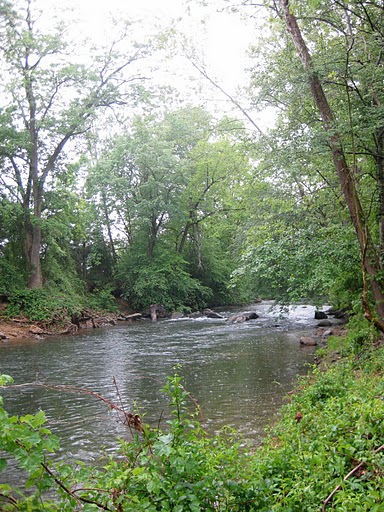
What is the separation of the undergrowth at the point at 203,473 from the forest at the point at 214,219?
17 millimetres

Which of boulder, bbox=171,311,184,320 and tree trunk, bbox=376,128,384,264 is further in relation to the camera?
boulder, bbox=171,311,184,320

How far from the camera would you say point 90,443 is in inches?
271

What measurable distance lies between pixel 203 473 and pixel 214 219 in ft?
106

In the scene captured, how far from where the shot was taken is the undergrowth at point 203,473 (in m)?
2.90

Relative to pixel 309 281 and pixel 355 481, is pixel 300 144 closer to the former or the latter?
pixel 309 281

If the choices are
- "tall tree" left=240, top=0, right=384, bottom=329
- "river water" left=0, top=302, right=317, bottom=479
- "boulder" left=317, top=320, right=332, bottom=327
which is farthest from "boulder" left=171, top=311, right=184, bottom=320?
"tall tree" left=240, top=0, right=384, bottom=329

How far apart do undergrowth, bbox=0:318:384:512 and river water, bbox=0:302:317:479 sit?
1.18 feet

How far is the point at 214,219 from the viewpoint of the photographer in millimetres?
35281

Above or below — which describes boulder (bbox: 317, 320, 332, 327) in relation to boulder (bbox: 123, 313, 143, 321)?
below

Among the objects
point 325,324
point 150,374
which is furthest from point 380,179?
point 325,324

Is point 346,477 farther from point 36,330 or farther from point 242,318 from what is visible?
point 242,318

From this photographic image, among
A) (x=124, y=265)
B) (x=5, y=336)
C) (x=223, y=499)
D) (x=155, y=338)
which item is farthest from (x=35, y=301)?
(x=223, y=499)

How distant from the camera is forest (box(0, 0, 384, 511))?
136 inches

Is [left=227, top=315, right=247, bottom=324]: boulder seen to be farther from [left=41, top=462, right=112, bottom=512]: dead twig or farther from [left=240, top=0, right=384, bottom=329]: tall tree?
[left=41, top=462, right=112, bottom=512]: dead twig
